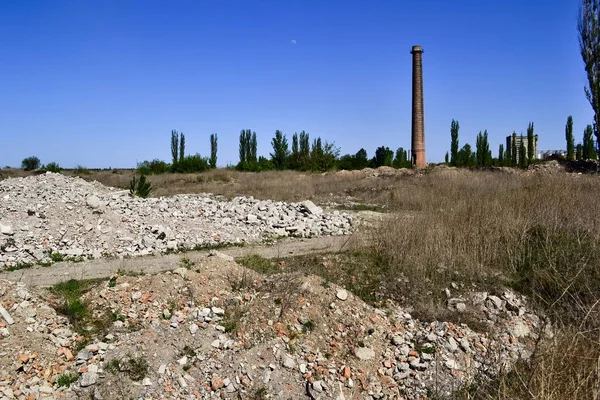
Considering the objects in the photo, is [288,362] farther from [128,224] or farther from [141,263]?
[128,224]

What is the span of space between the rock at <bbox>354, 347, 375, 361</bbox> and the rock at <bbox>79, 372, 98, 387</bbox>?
2.63 metres

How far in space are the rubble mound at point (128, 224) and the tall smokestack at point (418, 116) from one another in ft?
83.8

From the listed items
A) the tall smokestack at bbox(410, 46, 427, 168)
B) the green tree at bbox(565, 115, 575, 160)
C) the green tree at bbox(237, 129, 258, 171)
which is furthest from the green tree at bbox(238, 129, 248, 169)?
the green tree at bbox(565, 115, 575, 160)

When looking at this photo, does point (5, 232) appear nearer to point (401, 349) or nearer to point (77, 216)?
point (77, 216)

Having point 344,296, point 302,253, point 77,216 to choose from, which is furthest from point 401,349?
point 77,216

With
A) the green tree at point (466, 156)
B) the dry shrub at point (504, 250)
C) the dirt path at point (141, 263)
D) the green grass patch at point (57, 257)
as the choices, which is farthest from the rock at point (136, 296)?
the green tree at point (466, 156)

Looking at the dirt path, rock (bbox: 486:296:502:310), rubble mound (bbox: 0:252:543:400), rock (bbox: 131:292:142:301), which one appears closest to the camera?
rubble mound (bbox: 0:252:543:400)

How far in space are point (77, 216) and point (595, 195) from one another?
10.9 meters

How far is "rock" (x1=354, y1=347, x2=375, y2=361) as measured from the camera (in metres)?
4.98

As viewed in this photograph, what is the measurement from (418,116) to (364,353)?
3297cm

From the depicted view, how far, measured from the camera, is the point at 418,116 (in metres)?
35.8

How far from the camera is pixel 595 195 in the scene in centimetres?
977

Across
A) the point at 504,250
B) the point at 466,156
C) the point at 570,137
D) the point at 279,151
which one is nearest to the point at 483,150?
the point at 466,156

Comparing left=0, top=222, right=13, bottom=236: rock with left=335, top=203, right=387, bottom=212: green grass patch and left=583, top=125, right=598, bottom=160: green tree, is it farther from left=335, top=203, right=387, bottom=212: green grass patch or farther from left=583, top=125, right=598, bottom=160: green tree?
left=583, top=125, right=598, bottom=160: green tree
